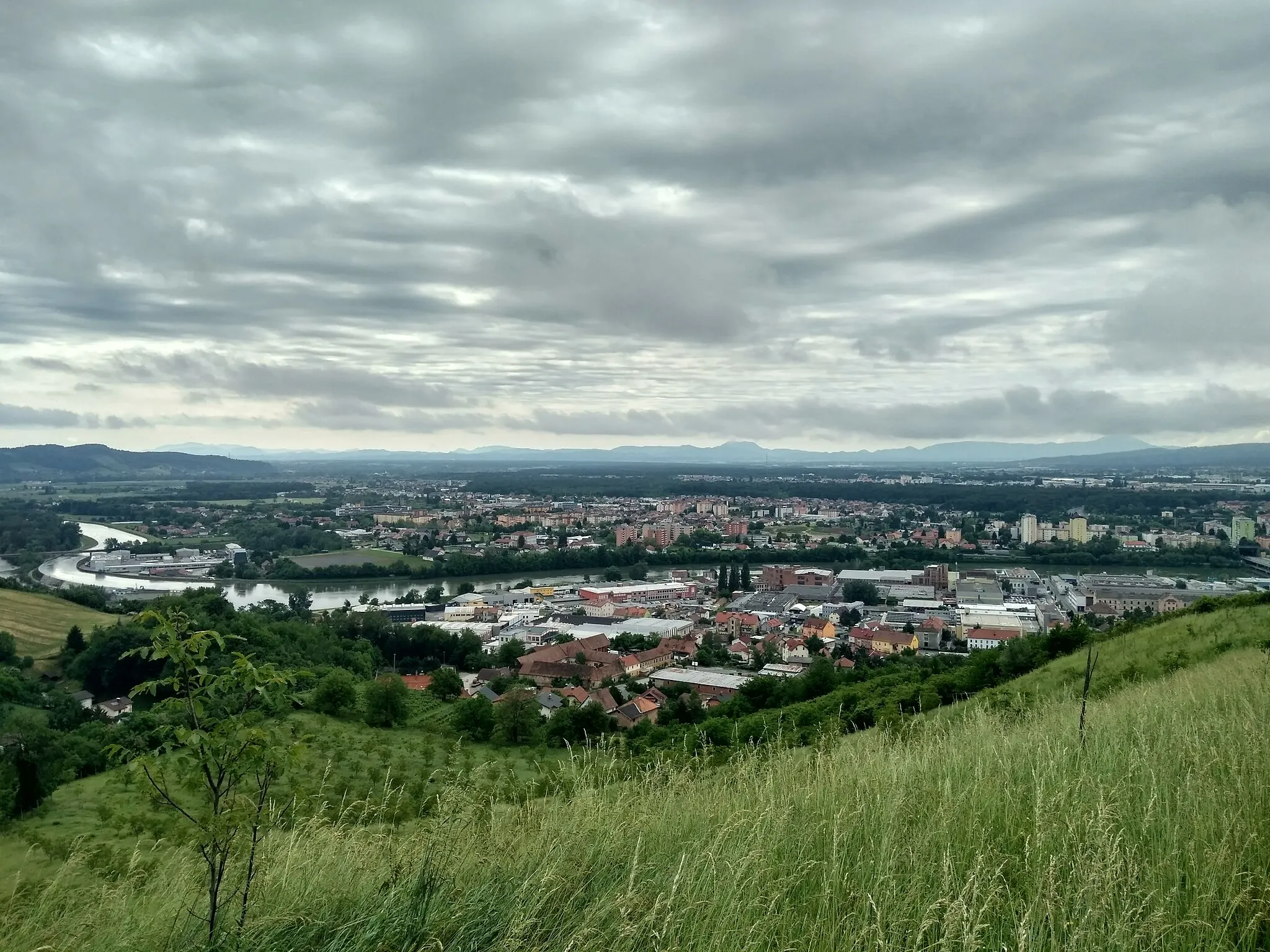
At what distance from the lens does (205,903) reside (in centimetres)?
250

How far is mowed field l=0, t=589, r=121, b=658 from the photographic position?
73.0ft

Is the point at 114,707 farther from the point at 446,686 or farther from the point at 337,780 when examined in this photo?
the point at 337,780

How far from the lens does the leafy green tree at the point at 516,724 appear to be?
15.3 metres

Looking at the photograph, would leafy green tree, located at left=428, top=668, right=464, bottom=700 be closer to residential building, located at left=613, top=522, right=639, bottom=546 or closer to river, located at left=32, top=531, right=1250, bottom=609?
river, located at left=32, top=531, right=1250, bottom=609

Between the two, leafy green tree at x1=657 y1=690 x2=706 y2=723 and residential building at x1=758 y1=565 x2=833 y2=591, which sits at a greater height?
leafy green tree at x1=657 y1=690 x2=706 y2=723

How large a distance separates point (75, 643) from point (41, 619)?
4.36 meters

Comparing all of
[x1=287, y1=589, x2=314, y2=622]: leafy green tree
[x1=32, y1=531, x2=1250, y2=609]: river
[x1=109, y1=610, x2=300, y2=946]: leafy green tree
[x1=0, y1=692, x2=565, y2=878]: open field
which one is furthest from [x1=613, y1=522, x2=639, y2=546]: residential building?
[x1=109, y1=610, x2=300, y2=946]: leafy green tree

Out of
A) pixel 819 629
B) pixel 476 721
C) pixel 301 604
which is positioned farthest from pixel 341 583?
pixel 476 721

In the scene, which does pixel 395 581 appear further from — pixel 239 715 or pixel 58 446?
pixel 58 446

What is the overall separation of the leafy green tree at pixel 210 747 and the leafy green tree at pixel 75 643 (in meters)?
23.1

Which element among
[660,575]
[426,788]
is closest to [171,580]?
[660,575]

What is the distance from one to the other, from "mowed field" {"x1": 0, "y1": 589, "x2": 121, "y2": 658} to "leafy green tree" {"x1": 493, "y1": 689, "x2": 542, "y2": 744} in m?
14.3

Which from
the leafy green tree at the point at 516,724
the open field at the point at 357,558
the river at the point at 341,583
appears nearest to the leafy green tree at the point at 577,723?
the leafy green tree at the point at 516,724

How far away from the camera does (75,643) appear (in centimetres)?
2136
